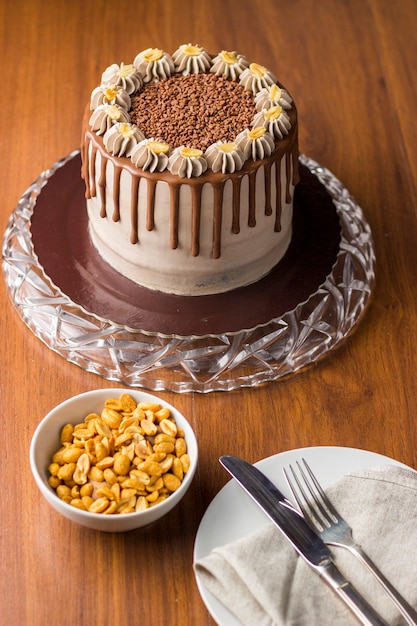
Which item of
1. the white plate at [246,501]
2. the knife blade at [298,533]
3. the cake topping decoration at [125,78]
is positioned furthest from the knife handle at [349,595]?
the cake topping decoration at [125,78]

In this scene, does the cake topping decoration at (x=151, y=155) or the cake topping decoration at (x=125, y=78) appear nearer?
the cake topping decoration at (x=151, y=155)

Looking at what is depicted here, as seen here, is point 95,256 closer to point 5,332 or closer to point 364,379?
point 5,332

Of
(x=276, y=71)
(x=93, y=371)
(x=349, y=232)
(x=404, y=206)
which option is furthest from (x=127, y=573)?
(x=276, y=71)

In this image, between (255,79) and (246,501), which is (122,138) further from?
(246,501)

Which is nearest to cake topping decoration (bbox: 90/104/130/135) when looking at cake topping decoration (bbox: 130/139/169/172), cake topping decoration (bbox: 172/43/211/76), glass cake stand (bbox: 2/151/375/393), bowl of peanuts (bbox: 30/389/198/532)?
cake topping decoration (bbox: 130/139/169/172)

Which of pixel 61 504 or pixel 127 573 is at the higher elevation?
pixel 61 504

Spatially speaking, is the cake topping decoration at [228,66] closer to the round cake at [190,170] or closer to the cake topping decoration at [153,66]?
the round cake at [190,170]
